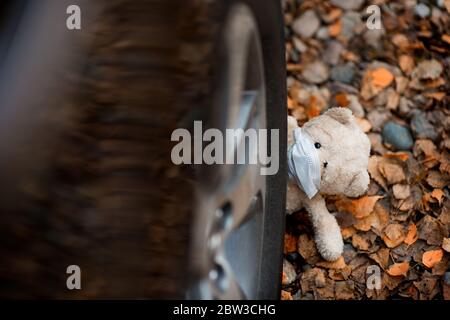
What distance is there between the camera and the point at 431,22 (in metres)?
2.21

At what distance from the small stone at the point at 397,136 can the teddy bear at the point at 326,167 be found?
1.36ft

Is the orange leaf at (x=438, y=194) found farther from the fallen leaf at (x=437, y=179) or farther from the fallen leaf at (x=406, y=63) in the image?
the fallen leaf at (x=406, y=63)

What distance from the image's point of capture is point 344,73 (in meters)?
2.16

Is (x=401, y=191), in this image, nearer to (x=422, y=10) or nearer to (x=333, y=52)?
(x=333, y=52)

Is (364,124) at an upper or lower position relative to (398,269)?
upper

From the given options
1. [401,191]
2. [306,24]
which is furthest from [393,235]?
[306,24]

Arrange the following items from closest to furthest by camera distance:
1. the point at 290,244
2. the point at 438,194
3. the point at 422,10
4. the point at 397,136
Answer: the point at 290,244
the point at 438,194
the point at 397,136
the point at 422,10

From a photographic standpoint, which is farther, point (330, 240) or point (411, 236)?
point (411, 236)

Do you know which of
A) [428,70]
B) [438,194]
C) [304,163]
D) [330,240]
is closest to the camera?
[304,163]

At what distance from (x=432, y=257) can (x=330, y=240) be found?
0.39 meters

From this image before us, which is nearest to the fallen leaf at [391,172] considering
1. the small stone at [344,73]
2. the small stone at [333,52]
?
the small stone at [344,73]

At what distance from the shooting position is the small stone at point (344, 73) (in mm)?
2146

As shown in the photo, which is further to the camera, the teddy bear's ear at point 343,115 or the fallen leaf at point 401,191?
the fallen leaf at point 401,191

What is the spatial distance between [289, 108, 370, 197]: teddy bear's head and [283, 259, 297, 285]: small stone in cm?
29
